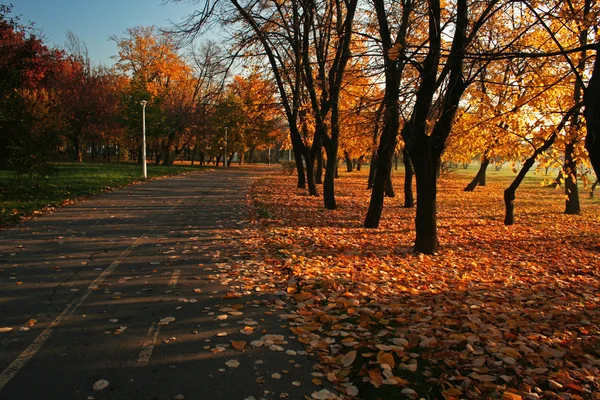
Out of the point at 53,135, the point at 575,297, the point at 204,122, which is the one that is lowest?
the point at 575,297

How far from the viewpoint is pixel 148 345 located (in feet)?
12.7

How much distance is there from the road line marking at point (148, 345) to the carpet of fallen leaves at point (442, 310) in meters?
1.44

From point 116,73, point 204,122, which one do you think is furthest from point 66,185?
point 116,73

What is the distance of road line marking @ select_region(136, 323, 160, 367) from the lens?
3.57 meters

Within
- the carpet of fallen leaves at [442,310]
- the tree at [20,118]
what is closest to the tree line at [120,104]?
the tree at [20,118]

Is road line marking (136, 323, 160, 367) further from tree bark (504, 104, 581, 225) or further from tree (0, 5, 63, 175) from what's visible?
tree (0, 5, 63, 175)

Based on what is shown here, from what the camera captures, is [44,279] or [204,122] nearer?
[44,279]

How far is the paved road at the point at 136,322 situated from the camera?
3.24 metres

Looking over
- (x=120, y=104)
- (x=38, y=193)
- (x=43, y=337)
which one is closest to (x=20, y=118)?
(x=38, y=193)

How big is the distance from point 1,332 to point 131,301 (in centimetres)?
133

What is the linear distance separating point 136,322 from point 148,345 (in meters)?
0.62

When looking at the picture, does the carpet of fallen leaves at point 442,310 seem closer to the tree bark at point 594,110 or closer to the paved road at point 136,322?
the paved road at point 136,322

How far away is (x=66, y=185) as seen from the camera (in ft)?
56.9

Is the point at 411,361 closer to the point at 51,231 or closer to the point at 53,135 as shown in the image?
the point at 51,231
